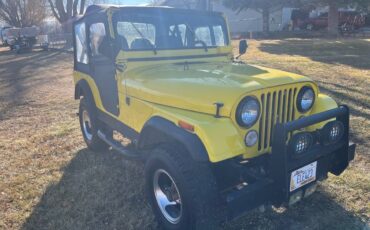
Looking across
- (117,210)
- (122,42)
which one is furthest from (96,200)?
(122,42)

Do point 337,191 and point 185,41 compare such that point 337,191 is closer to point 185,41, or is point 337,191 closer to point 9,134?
point 185,41

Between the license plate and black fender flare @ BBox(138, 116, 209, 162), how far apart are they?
0.76 metres

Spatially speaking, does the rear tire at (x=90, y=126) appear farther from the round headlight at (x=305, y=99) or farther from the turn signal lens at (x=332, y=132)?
the turn signal lens at (x=332, y=132)

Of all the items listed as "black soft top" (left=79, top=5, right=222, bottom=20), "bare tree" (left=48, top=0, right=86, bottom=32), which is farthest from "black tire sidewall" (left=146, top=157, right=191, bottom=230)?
"bare tree" (left=48, top=0, right=86, bottom=32)

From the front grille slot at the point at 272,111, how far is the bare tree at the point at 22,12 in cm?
4396

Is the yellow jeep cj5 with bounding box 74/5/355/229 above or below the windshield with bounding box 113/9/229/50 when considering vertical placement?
below

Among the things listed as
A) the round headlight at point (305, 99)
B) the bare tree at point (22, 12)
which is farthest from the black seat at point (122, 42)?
the bare tree at point (22, 12)

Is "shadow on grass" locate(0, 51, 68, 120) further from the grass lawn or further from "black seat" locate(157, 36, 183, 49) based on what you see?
"black seat" locate(157, 36, 183, 49)

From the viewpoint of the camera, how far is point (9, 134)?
242 inches

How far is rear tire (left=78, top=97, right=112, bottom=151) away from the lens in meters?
4.82

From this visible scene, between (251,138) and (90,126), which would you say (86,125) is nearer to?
(90,126)

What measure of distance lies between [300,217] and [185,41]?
2.36m

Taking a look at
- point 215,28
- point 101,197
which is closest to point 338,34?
point 215,28

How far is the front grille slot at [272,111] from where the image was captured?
2797 millimetres
